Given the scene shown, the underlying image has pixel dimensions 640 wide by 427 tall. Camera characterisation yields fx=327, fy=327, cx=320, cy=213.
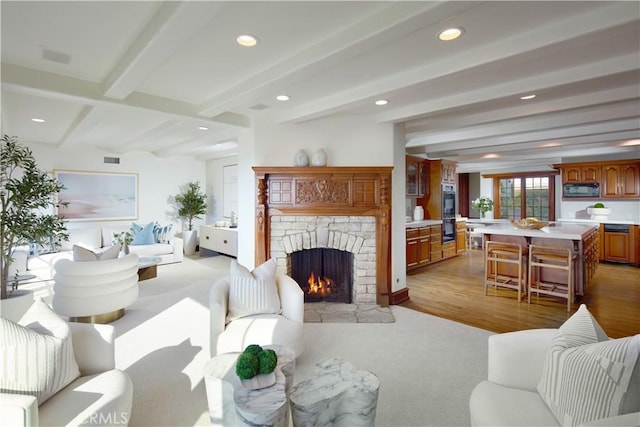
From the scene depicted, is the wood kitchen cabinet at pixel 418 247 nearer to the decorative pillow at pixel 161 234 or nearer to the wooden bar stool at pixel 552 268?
the wooden bar stool at pixel 552 268

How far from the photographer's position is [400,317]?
3.92 metres

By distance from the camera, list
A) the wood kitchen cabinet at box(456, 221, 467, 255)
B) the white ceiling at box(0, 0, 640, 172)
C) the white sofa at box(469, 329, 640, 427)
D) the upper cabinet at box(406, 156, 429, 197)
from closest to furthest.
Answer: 1. the white sofa at box(469, 329, 640, 427)
2. the white ceiling at box(0, 0, 640, 172)
3. the upper cabinet at box(406, 156, 429, 197)
4. the wood kitchen cabinet at box(456, 221, 467, 255)

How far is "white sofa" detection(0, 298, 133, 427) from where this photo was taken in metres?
1.33

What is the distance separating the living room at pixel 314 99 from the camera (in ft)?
6.98

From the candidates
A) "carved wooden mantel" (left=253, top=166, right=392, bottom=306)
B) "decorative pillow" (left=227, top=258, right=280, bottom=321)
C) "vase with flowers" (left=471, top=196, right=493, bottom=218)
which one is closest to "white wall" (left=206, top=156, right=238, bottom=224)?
"carved wooden mantel" (left=253, top=166, right=392, bottom=306)

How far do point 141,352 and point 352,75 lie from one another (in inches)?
128

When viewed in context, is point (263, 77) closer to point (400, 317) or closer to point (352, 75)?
point (352, 75)

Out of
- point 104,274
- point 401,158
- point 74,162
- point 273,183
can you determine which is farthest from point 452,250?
point 74,162

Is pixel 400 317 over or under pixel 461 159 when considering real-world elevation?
under

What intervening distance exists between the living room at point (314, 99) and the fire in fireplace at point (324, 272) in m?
0.70

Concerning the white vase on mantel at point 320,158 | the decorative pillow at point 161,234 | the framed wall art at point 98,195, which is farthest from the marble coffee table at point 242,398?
the framed wall art at point 98,195

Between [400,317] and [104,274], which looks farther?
[400,317]

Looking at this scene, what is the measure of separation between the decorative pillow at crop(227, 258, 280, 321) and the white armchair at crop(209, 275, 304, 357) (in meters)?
0.05

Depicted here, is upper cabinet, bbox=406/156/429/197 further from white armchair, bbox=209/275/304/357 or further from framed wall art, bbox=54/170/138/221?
framed wall art, bbox=54/170/138/221
